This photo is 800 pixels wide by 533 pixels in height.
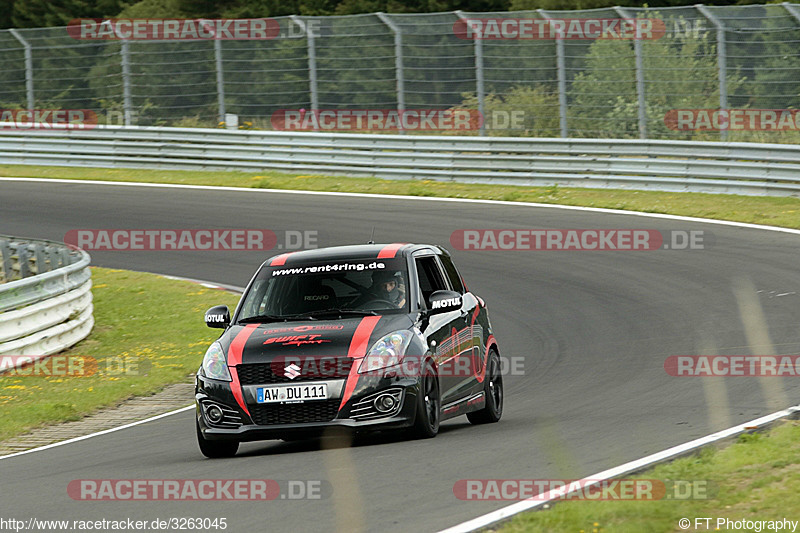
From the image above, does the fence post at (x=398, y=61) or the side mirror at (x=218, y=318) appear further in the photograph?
the fence post at (x=398, y=61)

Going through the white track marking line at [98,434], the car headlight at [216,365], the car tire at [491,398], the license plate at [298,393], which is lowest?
the white track marking line at [98,434]

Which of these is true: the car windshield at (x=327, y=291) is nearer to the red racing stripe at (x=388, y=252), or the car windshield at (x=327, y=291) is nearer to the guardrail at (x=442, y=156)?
the red racing stripe at (x=388, y=252)

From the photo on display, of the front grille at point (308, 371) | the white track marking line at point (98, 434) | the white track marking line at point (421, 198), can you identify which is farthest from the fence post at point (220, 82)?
the front grille at point (308, 371)

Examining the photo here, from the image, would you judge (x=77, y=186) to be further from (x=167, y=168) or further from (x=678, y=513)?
(x=678, y=513)

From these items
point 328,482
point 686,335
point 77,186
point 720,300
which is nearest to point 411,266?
point 328,482

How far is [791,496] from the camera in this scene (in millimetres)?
6227

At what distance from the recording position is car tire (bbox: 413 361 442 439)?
8.73m

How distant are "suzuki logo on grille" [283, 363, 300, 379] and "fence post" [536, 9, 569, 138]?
718 inches

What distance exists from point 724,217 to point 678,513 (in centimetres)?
1614

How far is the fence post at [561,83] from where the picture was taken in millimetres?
25766

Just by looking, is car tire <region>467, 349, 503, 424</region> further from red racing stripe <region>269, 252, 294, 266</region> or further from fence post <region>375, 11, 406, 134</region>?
fence post <region>375, 11, 406, 134</region>

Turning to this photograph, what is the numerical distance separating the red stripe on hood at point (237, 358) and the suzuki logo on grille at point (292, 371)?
353 millimetres

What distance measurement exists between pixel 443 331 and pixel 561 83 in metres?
17.2

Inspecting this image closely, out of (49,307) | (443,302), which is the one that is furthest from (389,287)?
(49,307)
